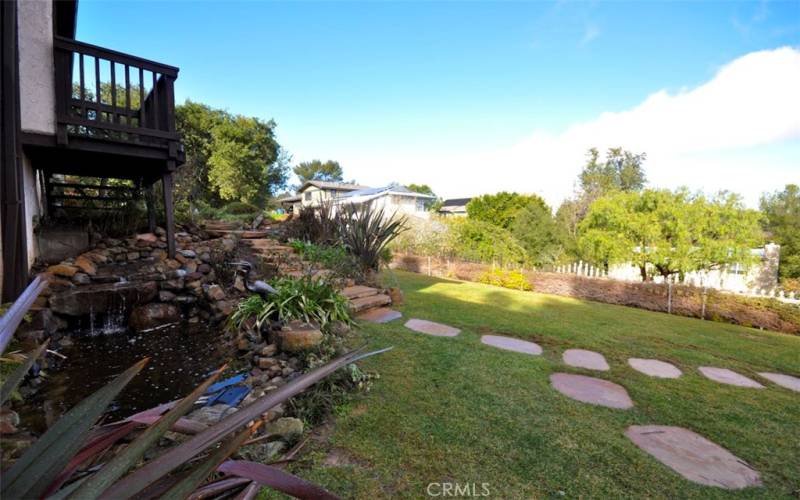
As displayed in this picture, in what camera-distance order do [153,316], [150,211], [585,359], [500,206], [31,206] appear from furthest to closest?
[500,206] < [150,211] < [31,206] < [153,316] < [585,359]

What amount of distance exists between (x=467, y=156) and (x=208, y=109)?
1689cm

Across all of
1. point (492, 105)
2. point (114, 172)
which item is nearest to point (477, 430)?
point (114, 172)

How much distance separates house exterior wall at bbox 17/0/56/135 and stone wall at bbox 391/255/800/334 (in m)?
8.76

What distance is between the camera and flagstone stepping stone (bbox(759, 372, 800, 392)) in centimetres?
291

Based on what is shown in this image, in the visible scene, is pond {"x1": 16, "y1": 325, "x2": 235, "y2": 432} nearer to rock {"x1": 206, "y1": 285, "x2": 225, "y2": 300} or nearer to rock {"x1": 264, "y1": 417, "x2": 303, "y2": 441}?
rock {"x1": 206, "y1": 285, "x2": 225, "y2": 300}

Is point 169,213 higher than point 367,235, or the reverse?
point 169,213

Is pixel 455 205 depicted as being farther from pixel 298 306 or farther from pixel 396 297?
pixel 298 306

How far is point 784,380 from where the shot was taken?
3057 mm

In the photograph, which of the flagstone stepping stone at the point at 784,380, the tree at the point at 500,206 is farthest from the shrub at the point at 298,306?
the tree at the point at 500,206

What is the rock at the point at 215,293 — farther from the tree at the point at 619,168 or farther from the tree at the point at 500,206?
the tree at the point at 619,168

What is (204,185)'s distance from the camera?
69.4 ft

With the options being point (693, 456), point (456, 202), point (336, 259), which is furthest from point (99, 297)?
point (456, 202)

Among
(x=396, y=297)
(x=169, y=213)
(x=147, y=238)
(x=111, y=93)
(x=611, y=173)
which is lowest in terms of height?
(x=396, y=297)

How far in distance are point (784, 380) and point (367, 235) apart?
4965 mm
